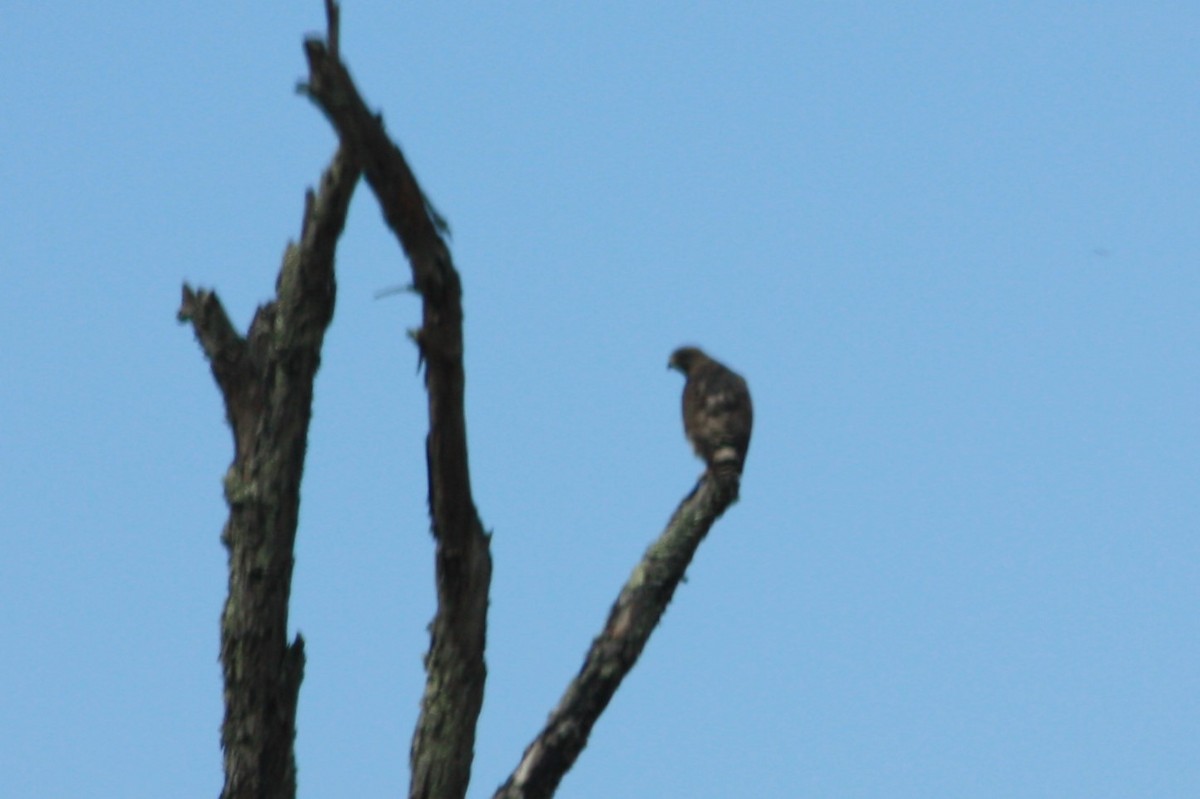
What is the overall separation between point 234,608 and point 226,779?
0.61 m

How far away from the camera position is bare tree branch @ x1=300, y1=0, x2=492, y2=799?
6258mm

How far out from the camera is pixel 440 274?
21.7ft

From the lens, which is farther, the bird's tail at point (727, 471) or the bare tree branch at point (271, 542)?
the bird's tail at point (727, 471)

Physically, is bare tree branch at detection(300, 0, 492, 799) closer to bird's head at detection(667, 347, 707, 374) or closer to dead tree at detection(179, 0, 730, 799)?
dead tree at detection(179, 0, 730, 799)

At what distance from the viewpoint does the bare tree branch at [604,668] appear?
7492 millimetres

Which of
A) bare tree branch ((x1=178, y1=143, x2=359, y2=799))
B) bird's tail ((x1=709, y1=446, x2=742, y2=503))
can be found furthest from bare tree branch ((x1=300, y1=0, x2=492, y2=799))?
bird's tail ((x1=709, y1=446, x2=742, y2=503))

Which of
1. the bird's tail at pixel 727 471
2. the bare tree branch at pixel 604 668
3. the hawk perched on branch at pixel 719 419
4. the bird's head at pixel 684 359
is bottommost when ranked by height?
the bare tree branch at pixel 604 668

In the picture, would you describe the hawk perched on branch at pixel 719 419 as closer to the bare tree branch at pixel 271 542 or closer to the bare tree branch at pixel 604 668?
the bare tree branch at pixel 604 668

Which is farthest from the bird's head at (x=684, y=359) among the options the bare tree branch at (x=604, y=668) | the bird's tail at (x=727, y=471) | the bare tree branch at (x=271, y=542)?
the bare tree branch at (x=271, y=542)

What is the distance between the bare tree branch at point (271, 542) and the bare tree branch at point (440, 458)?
494mm

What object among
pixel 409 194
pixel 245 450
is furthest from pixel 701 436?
pixel 409 194

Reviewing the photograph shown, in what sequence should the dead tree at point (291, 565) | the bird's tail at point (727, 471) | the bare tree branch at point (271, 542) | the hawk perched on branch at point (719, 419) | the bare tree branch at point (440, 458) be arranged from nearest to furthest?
the bare tree branch at point (440, 458), the dead tree at point (291, 565), the bare tree branch at point (271, 542), the bird's tail at point (727, 471), the hawk perched on branch at point (719, 419)

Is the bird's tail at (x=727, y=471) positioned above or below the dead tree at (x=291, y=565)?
above

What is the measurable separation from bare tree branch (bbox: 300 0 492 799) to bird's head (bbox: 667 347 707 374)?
4.28 meters
